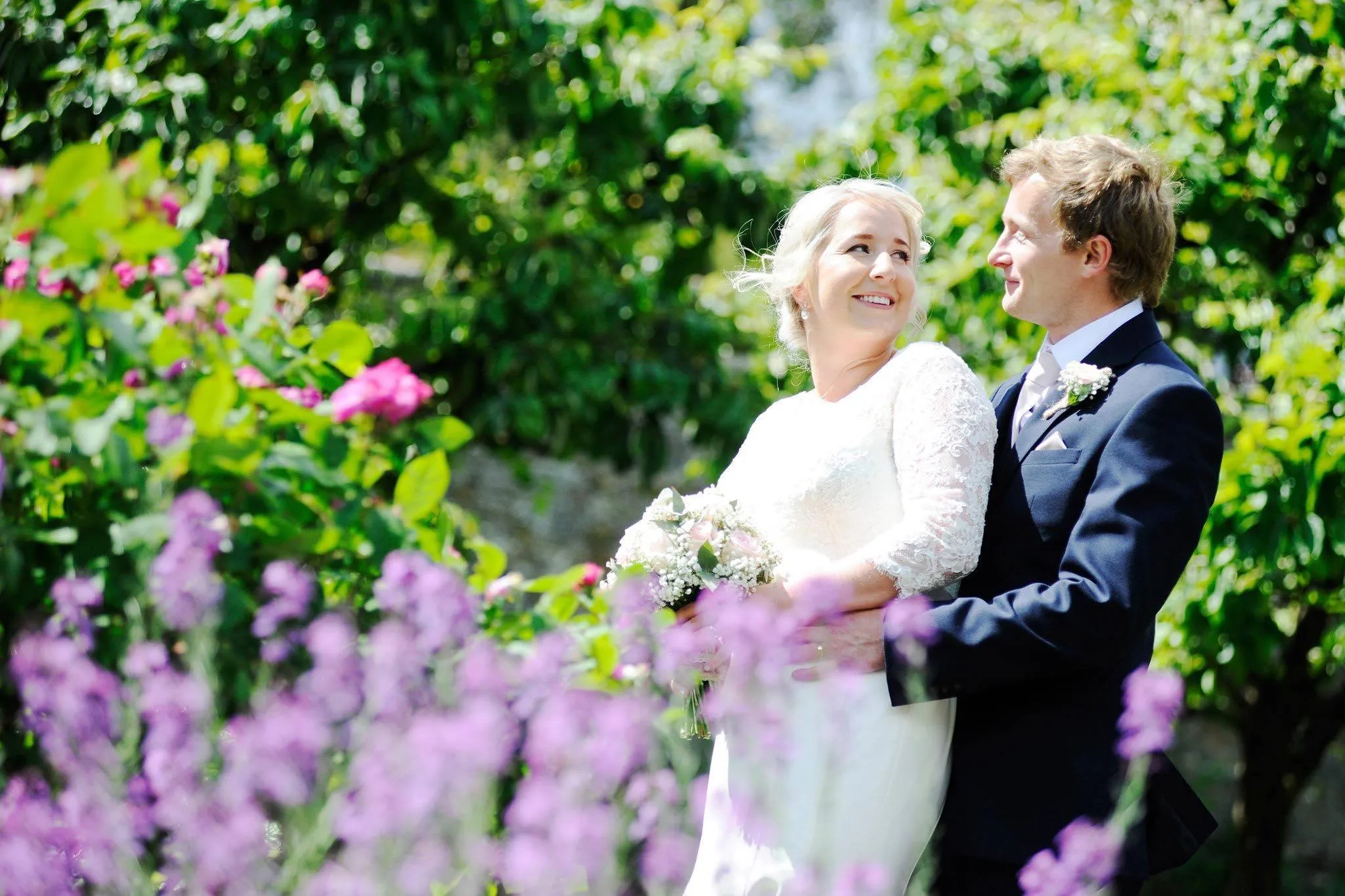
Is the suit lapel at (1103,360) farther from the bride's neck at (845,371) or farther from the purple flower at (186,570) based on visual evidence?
the purple flower at (186,570)

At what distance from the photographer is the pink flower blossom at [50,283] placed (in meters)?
2.23

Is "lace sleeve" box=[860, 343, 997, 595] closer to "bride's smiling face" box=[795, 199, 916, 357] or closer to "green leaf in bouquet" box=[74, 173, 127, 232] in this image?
"bride's smiling face" box=[795, 199, 916, 357]

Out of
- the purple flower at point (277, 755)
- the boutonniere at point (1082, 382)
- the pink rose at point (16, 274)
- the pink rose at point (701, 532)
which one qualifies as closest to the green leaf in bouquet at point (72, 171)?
the pink rose at point (16, 274)

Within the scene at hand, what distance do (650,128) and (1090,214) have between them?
3.77 metres

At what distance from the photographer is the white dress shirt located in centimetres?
226

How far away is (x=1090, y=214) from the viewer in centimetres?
222

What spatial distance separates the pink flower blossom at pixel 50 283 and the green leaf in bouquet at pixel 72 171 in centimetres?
27

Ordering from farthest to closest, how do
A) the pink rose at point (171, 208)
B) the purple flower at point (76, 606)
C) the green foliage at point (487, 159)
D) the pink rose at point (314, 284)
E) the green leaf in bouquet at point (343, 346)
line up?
the green foliage at point (487, 159), the pink rose at point (314, 284), the green leaf in bouquet at point (343, 346), the pink rose at point (171, 208), the purple flower at point (76, 606)

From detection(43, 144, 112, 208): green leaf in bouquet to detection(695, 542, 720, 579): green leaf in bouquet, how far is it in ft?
3.68

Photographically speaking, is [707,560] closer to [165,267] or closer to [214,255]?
[165,267]

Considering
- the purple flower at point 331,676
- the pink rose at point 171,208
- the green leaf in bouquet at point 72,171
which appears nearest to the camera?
the purple flower at point 331,676

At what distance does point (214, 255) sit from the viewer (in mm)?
3131

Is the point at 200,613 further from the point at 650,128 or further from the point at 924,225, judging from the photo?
the point at 650,128

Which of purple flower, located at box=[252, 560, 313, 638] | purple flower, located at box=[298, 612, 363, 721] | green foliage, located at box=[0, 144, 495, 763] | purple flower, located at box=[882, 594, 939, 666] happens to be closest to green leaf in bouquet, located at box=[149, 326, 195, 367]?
green foliage, located at box=[0, 144, 495, 763]
